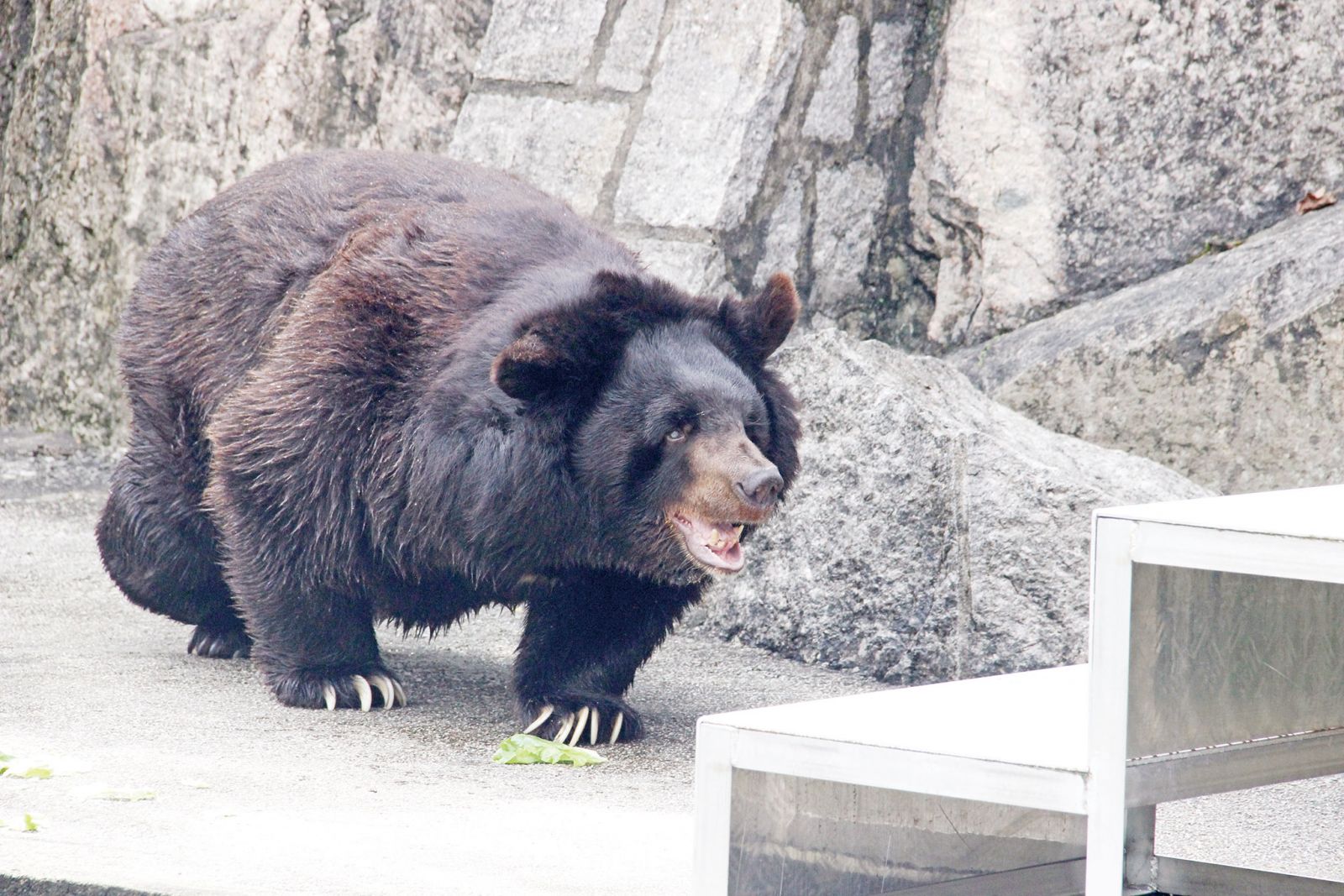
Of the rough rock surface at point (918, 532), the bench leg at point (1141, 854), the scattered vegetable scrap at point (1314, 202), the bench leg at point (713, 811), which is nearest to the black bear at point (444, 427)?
the rough rock surface at point (918, 532)

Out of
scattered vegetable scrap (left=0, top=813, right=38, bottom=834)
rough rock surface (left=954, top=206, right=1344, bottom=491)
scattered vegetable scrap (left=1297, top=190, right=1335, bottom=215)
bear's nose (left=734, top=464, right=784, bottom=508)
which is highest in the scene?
scattered vegetable scrap (left=1297, top=190, right=1335, bottom=215)

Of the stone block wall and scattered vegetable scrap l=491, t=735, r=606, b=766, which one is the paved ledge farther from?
the stone block wall

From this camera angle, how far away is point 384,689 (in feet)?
14.6

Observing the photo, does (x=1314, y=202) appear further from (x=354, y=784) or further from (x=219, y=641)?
(x=354, y=784)

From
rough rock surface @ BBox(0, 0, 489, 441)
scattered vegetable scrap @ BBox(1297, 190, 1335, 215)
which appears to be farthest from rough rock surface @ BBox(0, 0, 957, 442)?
scattered vegetable scrap @ BBox(1297, 190, 1335, 215)

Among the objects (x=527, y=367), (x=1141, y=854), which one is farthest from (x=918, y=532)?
(x=1141, y=854)

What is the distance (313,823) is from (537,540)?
1009 mm

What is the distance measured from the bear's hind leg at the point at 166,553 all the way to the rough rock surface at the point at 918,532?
1.50m

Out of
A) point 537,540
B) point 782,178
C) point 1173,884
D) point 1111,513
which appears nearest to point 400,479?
point 537,540

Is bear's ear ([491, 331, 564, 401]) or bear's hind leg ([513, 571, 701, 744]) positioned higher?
bear's ear ([491, 331, 564, 401])

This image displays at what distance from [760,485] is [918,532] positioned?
1400 millimetres

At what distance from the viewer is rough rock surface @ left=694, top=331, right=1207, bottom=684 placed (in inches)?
192

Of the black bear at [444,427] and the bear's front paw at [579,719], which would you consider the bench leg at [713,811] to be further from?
the bear's front paw at [579,719]

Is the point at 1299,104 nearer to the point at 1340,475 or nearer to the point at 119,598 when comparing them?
the point at 1340,475
